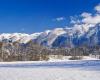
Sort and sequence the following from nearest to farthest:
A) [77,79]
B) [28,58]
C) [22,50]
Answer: [77,79] → [28,58] → [22,50]

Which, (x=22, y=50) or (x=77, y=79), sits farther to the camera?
(x=22, y=50)

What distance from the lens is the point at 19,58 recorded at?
108 metres

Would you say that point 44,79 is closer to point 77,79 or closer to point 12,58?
point 77,79

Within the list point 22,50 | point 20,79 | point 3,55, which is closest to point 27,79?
point 20,79

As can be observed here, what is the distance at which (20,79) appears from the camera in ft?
69.1

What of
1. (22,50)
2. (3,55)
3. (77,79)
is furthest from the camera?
(22,50)

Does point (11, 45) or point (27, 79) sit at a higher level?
point (11, 45)

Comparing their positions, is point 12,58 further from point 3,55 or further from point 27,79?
point 27,79

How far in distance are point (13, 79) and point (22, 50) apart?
102 m

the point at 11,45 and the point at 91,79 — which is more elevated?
the point at 11,45

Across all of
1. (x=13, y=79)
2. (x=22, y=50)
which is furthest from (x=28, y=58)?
(x=13, y=79)

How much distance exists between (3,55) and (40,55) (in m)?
16.2

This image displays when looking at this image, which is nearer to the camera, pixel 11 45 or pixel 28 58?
pixel 28 58

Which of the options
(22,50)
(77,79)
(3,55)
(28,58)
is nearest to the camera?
(77,79)
